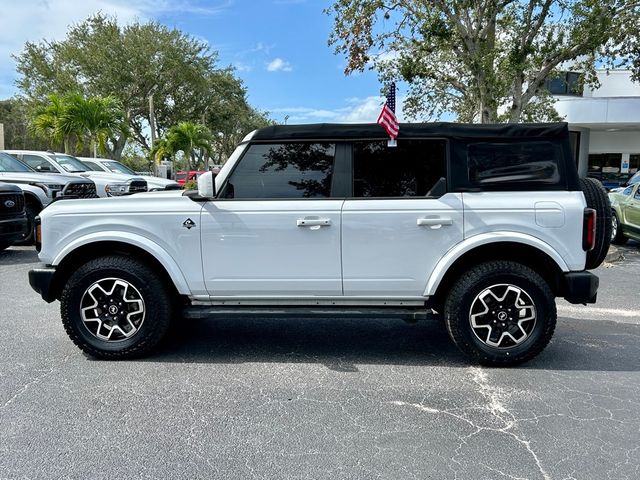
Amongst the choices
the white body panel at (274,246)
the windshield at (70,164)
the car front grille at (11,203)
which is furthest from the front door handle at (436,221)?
the windshield at (70,164)

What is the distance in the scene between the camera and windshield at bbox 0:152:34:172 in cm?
1100

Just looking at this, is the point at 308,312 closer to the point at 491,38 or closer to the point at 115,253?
the point at 115,253

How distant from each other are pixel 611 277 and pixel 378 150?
568cm

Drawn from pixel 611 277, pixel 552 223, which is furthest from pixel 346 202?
pixel 611 277

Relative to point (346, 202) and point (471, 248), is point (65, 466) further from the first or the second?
point (471, 248)

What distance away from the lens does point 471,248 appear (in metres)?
3.99

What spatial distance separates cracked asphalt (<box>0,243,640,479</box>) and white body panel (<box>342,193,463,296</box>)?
0.79 m

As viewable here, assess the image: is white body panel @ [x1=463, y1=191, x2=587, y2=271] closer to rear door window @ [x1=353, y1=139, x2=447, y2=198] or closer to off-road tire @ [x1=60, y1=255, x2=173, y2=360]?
rear door window @ [x1=353, y1=139, x2=447, y2=198]

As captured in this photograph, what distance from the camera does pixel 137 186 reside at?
13.7 meters

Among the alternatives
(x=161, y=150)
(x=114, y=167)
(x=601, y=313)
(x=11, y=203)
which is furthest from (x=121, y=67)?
(x=601, y=313)

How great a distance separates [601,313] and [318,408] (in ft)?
13.3

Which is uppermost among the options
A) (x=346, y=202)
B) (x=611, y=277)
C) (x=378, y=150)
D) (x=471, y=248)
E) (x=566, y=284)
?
(x=378, y=150)

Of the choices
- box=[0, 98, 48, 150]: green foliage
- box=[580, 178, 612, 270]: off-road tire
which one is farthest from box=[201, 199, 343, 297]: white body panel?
box=[0, 98, 48, 150]: green foliage

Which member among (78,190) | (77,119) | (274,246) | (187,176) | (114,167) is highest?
(77,119)
